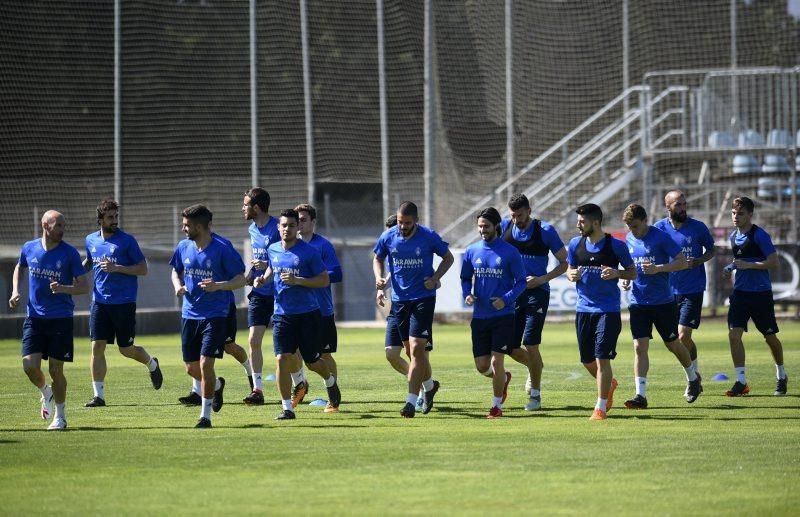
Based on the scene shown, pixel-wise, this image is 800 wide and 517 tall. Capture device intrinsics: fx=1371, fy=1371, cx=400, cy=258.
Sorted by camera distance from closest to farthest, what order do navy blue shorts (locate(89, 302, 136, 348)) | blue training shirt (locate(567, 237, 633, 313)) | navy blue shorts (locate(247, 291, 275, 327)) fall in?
1. blue training shirt (locate(567, 237, 633, 313))
2. navy blue shorts (locate(89, 302, 136, 348))
3. navy blue shorts (locate(247, 291, 275, 327))

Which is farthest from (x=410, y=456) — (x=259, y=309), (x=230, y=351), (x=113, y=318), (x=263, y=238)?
(x=113, y=318)

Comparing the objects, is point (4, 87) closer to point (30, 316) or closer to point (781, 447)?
point (30, 316)

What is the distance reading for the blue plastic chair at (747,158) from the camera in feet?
123

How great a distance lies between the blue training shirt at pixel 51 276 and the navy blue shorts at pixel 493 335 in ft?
13.7

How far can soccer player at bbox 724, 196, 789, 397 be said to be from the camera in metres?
16.8

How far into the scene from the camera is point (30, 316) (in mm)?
13719

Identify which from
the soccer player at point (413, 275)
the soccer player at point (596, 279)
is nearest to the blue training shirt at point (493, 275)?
the soccer player at point (413, 275)

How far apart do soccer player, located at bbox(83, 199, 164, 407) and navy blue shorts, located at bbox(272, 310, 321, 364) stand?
2571mm

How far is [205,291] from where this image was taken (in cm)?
1331

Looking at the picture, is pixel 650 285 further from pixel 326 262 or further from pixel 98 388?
pixel 98 388

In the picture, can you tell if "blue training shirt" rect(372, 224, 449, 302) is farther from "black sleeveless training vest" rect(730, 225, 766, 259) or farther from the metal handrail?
the metal handrail

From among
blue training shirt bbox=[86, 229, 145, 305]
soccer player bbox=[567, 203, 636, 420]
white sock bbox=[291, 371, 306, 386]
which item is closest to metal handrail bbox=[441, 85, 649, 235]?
blue training shirt bbox=[86, 229, 145, 305]

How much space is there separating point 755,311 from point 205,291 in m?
7.45

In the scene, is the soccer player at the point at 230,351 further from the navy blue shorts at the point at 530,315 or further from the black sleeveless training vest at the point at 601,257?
the black sleeveless training vest at the point at 601,257
